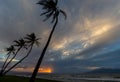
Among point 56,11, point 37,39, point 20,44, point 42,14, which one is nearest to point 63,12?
point 56,11

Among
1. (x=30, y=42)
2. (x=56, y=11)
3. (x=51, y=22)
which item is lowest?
(x=51, y=22)

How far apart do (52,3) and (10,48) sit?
149ft

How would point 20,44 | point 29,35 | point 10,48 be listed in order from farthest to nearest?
point 10,48
point 20,44
point 29,35

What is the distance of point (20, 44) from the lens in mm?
69938

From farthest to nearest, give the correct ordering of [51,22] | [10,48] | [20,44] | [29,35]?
[10,48]
[20,44]
[29,35]
[51,22]

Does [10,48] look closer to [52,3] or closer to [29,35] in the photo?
[29,35]

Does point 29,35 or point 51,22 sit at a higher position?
point 29,35

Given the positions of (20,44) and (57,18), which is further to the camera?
(20,44)

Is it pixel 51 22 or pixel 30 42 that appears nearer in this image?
pixel 51 22

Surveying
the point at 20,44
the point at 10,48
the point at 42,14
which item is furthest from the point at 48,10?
the point at 10,48

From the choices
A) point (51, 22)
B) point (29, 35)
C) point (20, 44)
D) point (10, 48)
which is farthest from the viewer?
point (10, 48)

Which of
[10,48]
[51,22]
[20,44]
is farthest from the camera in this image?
[10,48]

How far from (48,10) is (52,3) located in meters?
1.36

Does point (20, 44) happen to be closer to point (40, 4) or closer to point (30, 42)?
point (30, 42)
